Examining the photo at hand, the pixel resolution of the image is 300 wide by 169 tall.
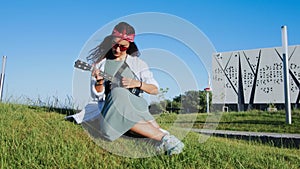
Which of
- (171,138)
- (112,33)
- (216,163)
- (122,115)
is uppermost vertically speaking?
(112,33)

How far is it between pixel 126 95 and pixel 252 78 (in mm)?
18208

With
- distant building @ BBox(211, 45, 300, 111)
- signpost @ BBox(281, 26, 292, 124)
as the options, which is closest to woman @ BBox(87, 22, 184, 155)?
signpost @ BBox(281, 26, 292, 124)

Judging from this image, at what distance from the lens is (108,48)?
195 cm

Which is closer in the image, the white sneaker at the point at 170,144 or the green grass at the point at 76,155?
the green grass at the point at 76,155

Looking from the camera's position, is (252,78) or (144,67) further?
(252,78)

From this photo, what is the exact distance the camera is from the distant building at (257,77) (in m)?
16.7

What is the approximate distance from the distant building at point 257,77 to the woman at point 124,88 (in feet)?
48.5

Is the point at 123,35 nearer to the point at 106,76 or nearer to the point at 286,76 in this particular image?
the point at 106,76

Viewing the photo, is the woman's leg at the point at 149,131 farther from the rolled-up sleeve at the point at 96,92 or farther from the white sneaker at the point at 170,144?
the rolled-up sleeve at the point at 96,92

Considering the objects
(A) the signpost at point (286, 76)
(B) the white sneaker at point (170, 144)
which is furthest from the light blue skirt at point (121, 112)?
(A) the signpost at point (286, 76)

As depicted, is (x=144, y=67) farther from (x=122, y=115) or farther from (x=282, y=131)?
(x=282, y=131)

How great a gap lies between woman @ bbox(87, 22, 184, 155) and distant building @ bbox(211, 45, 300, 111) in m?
14.8

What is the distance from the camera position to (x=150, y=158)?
1.94 metres

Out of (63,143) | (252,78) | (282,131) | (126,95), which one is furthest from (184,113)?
(252,78)
